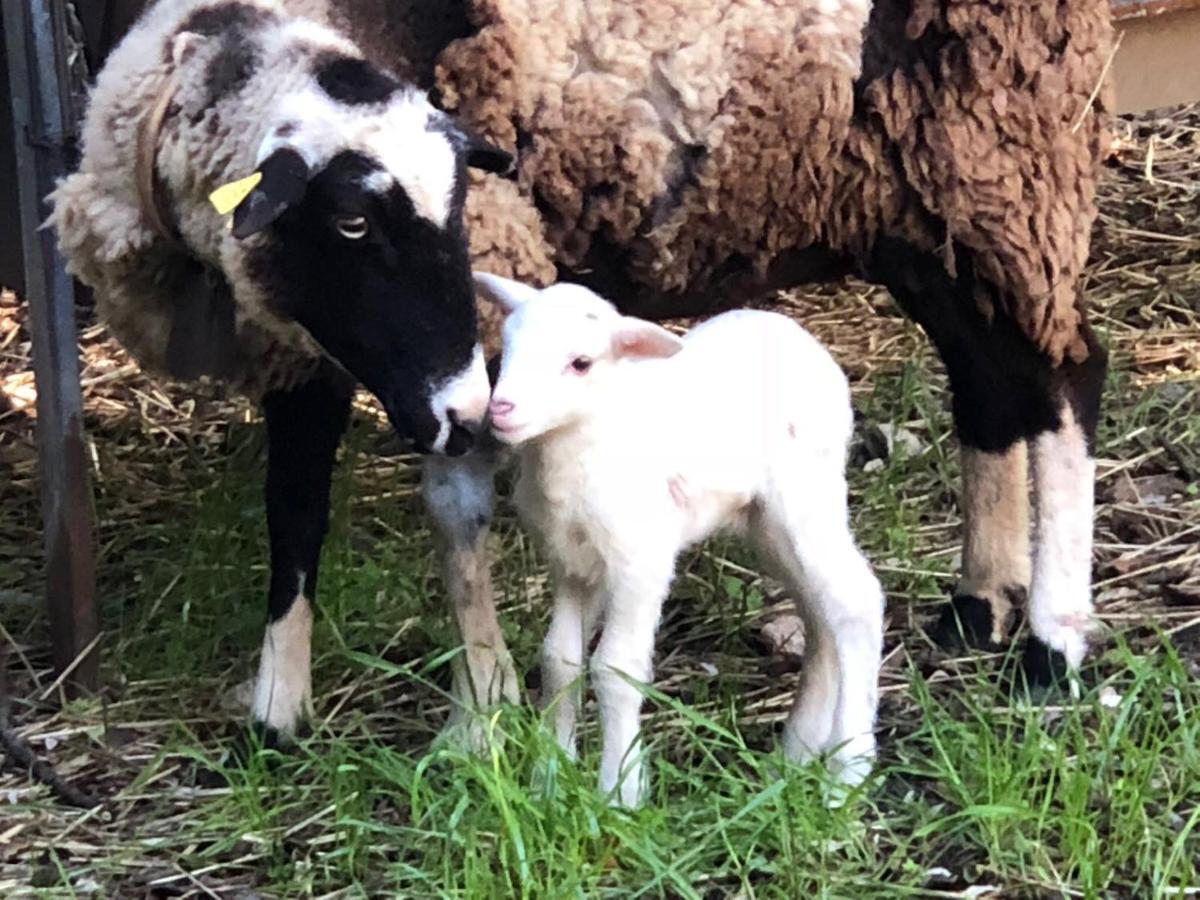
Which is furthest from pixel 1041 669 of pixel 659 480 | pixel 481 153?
pixel 481 153

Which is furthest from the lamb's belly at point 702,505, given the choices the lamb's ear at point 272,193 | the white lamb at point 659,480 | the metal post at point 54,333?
the metal post at point 54,333

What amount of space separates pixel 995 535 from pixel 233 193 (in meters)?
1.72

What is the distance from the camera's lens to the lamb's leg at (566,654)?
8.72ft

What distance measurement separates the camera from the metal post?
3023mm

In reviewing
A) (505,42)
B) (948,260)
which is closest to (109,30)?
(505,42)

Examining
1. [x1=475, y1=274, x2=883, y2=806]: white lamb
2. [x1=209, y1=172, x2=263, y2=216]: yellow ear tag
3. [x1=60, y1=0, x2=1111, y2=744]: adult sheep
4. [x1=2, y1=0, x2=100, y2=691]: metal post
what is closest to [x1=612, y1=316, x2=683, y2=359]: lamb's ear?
[x1=475, y1=274, x2=883, y2=806]: white lamb

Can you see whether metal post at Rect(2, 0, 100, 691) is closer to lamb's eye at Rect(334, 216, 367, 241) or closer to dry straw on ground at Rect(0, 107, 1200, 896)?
dry straw on ground at Rect(0, 107, 1200, 896)

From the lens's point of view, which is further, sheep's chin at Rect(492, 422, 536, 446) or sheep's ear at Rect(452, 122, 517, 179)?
sheep's ear at Rect(452, 122, 517, 179)

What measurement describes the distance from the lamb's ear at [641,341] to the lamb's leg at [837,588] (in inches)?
13.0

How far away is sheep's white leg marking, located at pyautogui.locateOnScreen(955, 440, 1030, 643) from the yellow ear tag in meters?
1.58

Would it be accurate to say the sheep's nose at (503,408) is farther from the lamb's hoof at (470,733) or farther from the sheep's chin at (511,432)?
the lamb's hoof at (470,733)

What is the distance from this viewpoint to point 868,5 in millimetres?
3037

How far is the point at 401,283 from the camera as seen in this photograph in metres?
2.46

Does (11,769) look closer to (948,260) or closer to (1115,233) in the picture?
(948,260)
